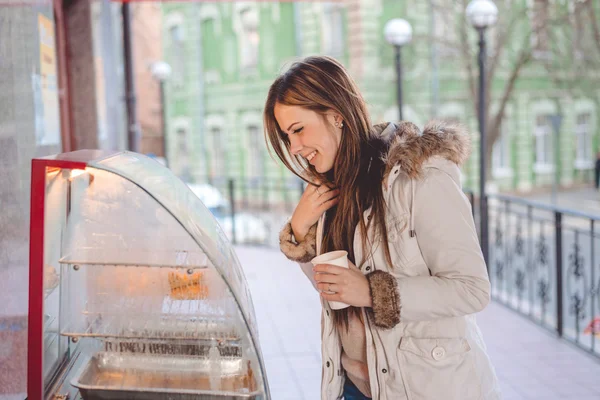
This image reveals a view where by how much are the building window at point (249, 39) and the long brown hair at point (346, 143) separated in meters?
22.3

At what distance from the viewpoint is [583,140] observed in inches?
949

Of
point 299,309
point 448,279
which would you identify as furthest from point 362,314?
point 299,309

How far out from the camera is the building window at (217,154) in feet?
82.0

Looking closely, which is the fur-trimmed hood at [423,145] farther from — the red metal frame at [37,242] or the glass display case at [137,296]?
the red metal frame at [37,242]

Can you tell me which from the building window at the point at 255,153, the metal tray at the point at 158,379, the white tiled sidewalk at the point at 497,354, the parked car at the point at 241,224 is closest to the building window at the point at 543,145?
the building window at the point at 255,153

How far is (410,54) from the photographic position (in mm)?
20906

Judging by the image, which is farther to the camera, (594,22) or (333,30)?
(333,30)

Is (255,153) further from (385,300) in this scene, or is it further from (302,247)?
(385,300)

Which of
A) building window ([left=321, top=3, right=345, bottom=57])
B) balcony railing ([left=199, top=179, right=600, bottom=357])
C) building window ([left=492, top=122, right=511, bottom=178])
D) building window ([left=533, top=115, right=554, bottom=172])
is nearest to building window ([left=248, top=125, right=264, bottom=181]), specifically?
building window ([left=321, top=3, right=345, bottom=57])

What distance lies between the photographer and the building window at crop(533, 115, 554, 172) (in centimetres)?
2328

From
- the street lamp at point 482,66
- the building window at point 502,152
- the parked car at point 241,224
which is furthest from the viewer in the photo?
the building window at point 502,152

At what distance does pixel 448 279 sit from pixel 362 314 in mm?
311

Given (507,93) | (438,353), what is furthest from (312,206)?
(507,93)

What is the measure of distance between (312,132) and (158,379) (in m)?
0.85
